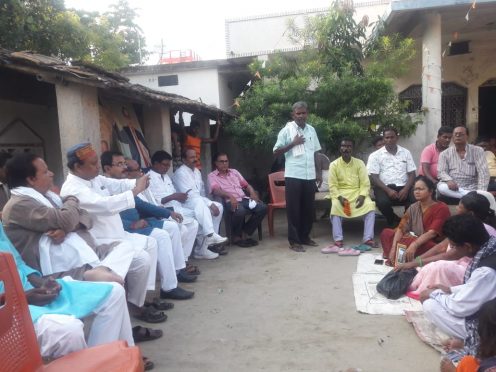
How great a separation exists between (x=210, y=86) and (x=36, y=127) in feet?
18.3

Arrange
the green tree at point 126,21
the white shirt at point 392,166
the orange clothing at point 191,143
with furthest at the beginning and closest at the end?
1. the green tree at point 126,21
2. the orange clothing at point 191,143
3. the white shirt at point 392,166

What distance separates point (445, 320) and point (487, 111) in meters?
9.00

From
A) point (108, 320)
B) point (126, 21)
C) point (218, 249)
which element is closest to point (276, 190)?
point (218, 249)

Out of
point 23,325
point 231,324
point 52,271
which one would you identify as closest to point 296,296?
point 231,324

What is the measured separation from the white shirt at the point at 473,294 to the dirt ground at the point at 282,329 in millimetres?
420

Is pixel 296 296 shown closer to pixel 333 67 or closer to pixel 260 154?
pixel 333 67

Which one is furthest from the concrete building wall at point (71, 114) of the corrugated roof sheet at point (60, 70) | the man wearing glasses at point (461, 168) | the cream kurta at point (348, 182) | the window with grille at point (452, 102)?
the window with grille at point (452, 102)

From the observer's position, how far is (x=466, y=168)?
5.69 metres

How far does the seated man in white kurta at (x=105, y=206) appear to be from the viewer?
3.46 metres

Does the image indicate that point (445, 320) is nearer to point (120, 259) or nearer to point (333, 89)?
point (120, 259)

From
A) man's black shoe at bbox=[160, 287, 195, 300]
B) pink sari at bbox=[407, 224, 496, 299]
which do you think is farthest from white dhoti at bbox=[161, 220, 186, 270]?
pink sari at bbox=[407, 224, 496, 299]

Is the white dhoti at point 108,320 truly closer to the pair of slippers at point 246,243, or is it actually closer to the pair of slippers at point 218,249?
the pair of slippers at point 218,249

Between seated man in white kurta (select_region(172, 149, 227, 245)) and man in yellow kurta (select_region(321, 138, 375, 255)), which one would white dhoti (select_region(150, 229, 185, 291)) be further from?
man in yellow kurta (select_region(321, 138, 375, 255))

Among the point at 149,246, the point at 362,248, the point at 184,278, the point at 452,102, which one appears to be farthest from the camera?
the point at 452,102
